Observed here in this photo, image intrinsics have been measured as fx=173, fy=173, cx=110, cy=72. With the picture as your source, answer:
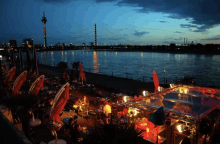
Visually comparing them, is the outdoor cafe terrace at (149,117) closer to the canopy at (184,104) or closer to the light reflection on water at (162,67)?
the canopy at (184,104)

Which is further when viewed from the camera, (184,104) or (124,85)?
Answer: (124,85)

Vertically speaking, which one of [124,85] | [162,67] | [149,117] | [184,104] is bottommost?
[162,67]

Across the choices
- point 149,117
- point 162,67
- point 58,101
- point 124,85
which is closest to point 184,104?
point 149,117

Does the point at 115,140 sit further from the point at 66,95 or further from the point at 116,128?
the point at 66,95

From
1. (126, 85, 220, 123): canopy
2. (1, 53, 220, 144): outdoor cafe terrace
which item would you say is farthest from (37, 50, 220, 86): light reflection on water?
(1, 53, 220, 144): outdoor cafe terrace

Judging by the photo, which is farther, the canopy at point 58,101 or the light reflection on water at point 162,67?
the light reflection on water at point 162,67

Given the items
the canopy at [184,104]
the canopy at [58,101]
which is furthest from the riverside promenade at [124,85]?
the canopy at [58,101]

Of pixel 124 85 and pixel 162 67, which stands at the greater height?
pixel 124 85

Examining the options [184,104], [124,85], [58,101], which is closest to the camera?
[58,101]

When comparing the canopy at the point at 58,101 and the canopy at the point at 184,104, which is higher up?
the canopy at the point at 58,101

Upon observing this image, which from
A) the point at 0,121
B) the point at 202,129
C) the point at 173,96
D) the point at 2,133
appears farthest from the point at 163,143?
the point at 0,121

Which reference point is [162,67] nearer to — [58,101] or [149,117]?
[149,117]

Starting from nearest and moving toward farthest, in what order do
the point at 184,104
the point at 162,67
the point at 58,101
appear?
the point at 58,101 < the point at 184,104 < the point at 162,67
